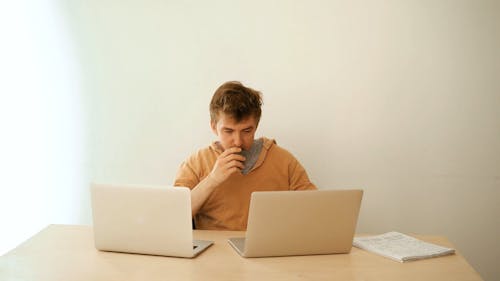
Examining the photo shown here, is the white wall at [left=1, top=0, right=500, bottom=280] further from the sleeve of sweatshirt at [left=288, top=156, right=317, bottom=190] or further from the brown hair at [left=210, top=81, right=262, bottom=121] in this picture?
the brown hair at [left=210, top=81, right=262, bottom=121]

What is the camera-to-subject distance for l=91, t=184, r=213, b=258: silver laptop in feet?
5.47

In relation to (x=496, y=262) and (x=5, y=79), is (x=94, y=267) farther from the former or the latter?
(x=496, y=262)

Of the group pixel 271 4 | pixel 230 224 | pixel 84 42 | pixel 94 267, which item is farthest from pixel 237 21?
pixel 94 267

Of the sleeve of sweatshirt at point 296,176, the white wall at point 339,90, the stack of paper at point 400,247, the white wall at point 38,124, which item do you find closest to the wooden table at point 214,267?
the stack of paper at point 400,247

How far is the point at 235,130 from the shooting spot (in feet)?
7.02

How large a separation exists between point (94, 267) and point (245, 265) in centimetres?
45

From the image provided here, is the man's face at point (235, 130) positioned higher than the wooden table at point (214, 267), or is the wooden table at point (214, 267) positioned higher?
the man's face at point (235, 130)

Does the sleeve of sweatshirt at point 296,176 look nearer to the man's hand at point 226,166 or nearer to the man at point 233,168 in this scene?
the man at point 233,168

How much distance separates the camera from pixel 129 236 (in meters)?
1.73

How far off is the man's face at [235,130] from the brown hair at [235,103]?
0.7 inches

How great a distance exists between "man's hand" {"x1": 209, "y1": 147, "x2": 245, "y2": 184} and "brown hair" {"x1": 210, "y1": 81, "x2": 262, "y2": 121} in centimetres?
13

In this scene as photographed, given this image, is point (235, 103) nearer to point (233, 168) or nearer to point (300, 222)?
point (233, 168)

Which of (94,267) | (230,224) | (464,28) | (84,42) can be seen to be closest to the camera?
(94,267)

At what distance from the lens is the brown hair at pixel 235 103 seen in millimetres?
2109
